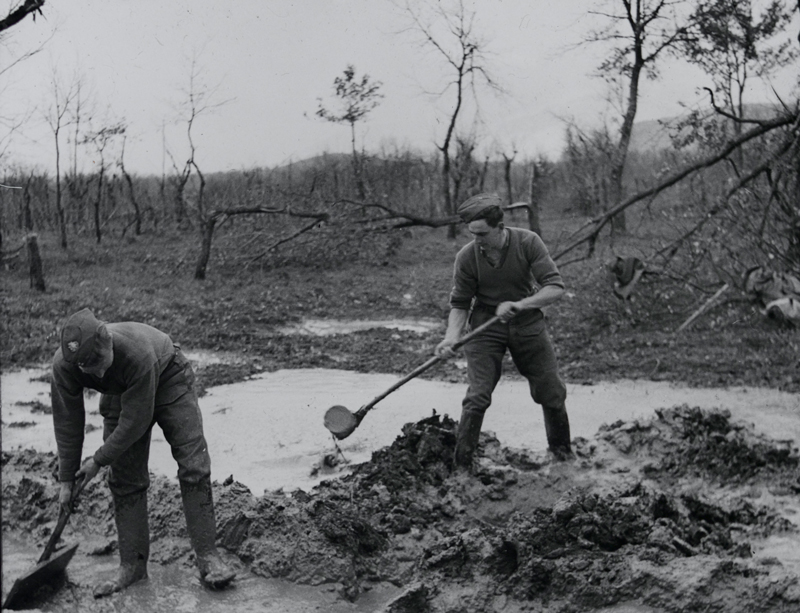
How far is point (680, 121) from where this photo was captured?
10.6 metres

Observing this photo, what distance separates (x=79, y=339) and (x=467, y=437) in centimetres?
257

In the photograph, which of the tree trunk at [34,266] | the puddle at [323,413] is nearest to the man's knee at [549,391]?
the puddle at [323,413]

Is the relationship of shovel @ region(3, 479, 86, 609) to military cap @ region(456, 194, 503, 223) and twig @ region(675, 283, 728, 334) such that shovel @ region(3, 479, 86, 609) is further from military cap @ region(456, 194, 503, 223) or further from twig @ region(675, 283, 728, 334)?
twig @ region(675, 283, 728, 334)

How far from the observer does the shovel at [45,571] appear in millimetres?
3576

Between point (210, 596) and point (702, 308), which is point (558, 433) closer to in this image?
point (210, 596)

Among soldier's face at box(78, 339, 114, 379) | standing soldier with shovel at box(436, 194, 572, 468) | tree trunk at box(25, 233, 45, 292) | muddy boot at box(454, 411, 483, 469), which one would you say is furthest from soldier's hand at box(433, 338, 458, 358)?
tree trunk at box(25, 233, 45, 292)

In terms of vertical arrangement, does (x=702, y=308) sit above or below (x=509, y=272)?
below

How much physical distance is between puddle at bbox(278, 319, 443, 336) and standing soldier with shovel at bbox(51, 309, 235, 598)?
7394 millimetres

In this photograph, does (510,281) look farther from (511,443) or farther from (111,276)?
(111,276)

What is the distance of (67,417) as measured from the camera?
3.63m

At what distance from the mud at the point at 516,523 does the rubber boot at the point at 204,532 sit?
23 cm

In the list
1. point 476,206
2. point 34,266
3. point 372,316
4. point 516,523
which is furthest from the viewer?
point 34,266

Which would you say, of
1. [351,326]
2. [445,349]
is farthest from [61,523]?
[351,326]

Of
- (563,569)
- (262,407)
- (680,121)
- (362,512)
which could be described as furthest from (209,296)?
(563,569)
